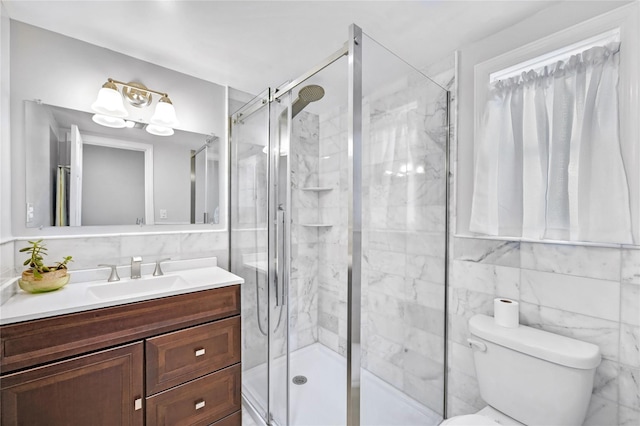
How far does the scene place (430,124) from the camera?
1571 millimetres

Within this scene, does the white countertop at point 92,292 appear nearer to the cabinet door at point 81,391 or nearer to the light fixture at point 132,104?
the cabinet door at point 81,391

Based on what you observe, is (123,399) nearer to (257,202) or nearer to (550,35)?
(257,202)

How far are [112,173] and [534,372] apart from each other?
233cm

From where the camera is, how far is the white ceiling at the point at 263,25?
4.16 feet

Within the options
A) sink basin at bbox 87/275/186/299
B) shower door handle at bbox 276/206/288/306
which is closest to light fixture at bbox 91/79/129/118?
sink basin at bbox 87/275/186/299

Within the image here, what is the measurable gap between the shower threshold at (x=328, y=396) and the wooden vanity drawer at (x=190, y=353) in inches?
13.4

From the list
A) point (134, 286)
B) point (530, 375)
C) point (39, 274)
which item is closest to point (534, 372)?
point (530, 375)

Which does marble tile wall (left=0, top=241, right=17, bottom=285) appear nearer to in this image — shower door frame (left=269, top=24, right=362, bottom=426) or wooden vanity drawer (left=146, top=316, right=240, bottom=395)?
wooden vanity drawer (left=146, top=316, right=240, bottom=395)

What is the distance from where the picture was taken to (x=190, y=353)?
4.64 feet

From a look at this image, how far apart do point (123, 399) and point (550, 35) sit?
8.22ft

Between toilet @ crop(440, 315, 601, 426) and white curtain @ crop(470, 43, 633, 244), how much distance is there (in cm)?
45

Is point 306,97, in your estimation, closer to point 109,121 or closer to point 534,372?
point 109,121

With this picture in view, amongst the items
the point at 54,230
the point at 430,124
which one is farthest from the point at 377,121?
the point at 54,230

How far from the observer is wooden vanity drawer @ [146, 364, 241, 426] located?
1323 millimetres
